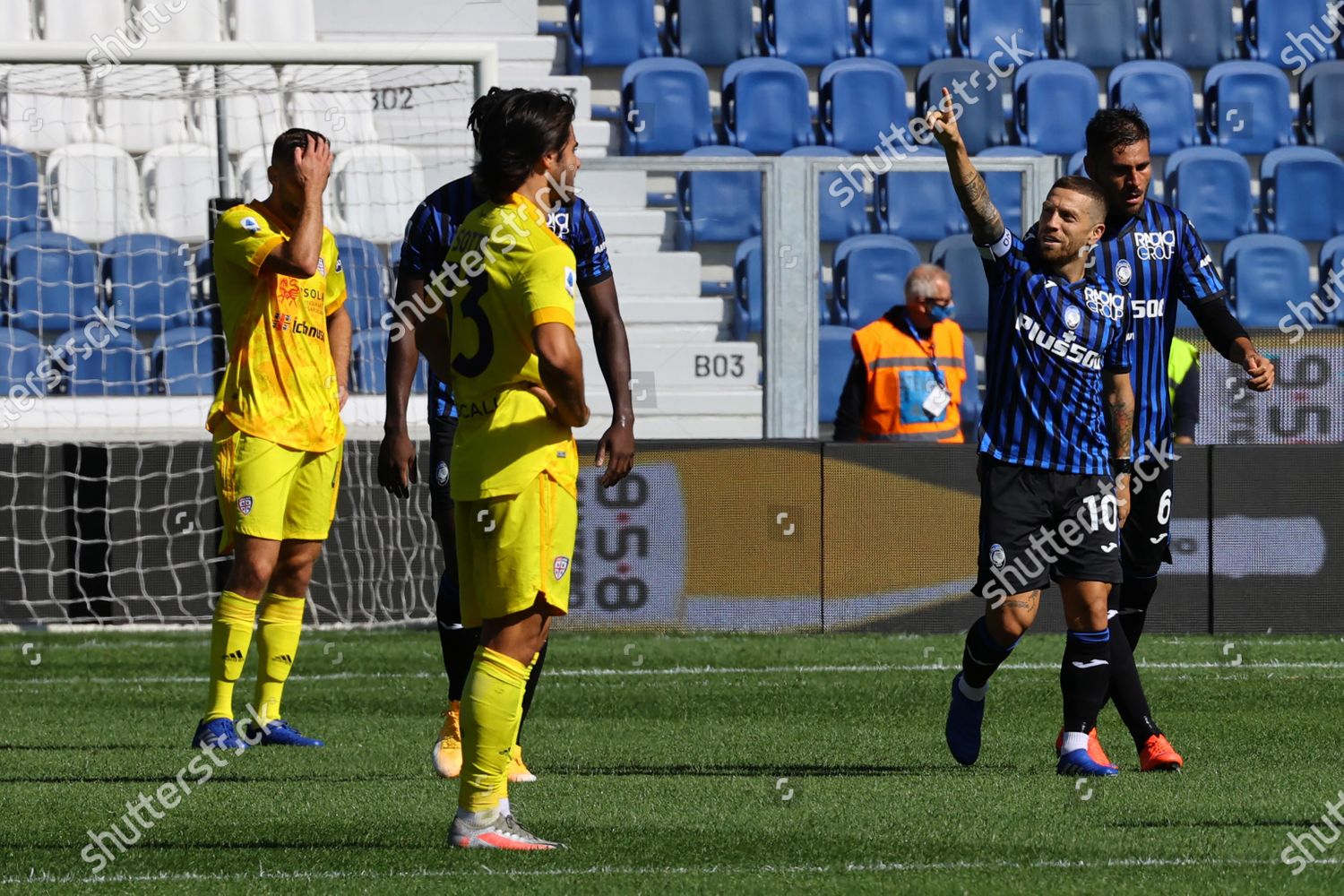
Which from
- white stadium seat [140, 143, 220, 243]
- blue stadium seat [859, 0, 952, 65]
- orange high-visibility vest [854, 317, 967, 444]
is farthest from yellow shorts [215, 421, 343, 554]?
blue stadium seat [859, 0, 952, 65]

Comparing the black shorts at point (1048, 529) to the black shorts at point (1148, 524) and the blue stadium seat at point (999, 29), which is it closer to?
the black shorts at point (1148, 524)

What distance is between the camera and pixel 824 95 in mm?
16234

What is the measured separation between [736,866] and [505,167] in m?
1.70

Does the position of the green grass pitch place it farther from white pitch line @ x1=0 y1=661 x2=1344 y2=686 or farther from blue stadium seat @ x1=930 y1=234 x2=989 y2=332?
blue stadium seat @ x1=930 y1=234 x2=989 y2=332

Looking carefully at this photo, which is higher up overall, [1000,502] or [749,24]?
[749,24]

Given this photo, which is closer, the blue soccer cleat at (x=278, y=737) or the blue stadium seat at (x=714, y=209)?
the blue soccer cleat at (x=278, y=737)

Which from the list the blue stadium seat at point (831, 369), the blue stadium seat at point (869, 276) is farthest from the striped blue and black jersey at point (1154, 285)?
the blue stadium seat at point (869, 276)

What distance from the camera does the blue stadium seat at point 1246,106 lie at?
17.1 m

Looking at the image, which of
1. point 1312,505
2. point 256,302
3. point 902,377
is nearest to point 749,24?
point 902,377

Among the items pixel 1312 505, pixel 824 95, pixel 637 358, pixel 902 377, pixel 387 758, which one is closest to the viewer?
pixel 387 758

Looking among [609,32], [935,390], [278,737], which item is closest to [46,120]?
[609,32]

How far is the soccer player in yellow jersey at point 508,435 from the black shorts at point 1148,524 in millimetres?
2589

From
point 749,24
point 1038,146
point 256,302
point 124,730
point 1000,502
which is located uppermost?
point 749,24

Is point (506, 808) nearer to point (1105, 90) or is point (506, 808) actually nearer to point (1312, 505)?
point (1312, 505)
